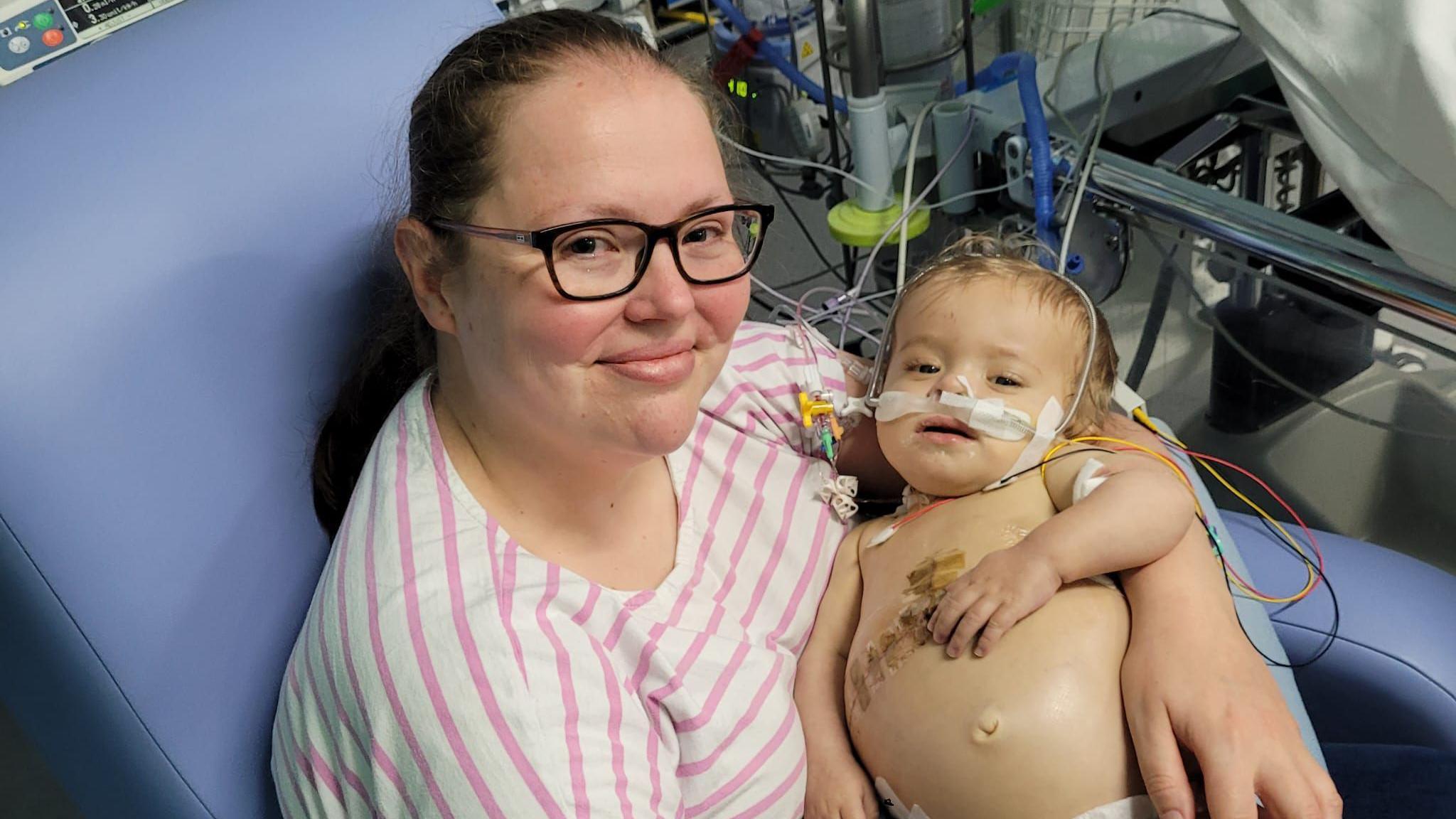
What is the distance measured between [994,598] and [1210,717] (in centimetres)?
22

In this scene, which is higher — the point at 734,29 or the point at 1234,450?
the point at 734,29

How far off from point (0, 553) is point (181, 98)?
0.48 meters

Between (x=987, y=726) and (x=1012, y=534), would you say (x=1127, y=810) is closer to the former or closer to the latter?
(x=987, y=726)

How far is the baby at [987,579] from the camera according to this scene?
1048 mm

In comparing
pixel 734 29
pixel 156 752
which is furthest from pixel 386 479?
pixel 734 29

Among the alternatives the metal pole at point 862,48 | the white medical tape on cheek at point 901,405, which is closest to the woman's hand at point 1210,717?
the white medical tape on cheek at point 901,405

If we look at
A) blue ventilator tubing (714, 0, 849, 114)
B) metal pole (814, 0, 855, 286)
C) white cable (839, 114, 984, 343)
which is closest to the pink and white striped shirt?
white cable (839, 114, 984, 343)

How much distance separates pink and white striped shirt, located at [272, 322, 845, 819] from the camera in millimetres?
825

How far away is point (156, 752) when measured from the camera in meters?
0.92

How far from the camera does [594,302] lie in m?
0.88

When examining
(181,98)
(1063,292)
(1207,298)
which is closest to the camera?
(181,98)

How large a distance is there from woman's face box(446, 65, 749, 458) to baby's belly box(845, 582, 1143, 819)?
0.38m

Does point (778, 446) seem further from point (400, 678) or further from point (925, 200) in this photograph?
point (925, 200)

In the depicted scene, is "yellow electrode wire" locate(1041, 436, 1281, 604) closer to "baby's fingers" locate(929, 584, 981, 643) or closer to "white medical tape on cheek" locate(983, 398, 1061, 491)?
"white medical tape on cheek" locate(983, 398, 1061, 491)
